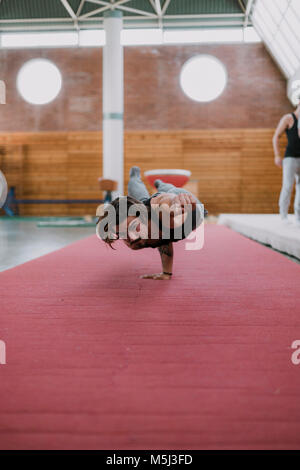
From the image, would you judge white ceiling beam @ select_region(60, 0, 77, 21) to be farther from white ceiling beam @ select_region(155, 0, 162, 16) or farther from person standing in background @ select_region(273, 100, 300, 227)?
person standing in background @ select_region(273, 100, 300, 227)

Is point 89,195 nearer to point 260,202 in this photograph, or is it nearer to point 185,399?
point 260,202

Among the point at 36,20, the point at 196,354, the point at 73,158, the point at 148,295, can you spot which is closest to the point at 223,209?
the point at 73,158

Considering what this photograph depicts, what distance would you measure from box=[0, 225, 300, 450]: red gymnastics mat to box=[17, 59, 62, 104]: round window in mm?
9501

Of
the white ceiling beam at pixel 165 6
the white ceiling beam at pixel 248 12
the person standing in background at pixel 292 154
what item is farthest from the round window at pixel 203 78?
the person standing in background at pixel 292 154

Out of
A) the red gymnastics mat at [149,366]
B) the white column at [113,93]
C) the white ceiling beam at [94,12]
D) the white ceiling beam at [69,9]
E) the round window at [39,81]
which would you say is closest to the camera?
the red gymnastics mat at [149,366]

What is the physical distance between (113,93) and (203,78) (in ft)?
9.86

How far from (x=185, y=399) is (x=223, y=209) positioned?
9288 millimetres

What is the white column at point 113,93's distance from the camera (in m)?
8.23

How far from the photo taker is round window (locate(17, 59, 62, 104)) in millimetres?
9961

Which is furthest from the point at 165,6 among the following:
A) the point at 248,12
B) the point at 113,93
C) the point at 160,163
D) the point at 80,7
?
the point at 160,163

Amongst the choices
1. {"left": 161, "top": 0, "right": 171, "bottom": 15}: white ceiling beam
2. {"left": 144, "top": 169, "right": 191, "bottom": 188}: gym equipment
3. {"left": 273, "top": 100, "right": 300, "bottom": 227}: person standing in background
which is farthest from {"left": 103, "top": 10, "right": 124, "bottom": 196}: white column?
{"left": 273, "top": 100, "right": 300, "bottom": 227}: person standing in background

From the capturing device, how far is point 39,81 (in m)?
10.1

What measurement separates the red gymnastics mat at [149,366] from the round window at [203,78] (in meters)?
8.90

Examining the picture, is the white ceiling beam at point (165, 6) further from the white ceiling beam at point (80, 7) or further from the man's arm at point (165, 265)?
the man's arm at point (165, 265)
